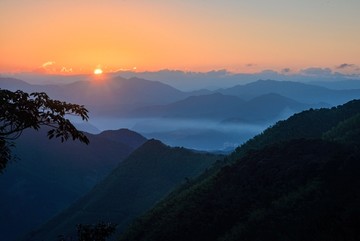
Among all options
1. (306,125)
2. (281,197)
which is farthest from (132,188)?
(281,197)

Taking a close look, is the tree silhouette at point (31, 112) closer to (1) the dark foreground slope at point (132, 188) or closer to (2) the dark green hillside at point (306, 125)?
(2) the dark green hillside at point (306, 125)

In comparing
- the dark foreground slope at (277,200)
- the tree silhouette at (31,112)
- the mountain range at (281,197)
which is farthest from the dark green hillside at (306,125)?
the tree silhouette at (31,112)

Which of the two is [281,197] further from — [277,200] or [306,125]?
[306,125]

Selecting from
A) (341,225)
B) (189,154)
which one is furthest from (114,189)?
(341,225)

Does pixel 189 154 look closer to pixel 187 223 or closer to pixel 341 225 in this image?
pixel 187 223

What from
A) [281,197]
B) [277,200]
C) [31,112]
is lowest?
[277,200]

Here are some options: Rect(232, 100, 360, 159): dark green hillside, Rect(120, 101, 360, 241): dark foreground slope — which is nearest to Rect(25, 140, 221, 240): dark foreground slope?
Rect(232, 100, 360, 159): dark green hillside
